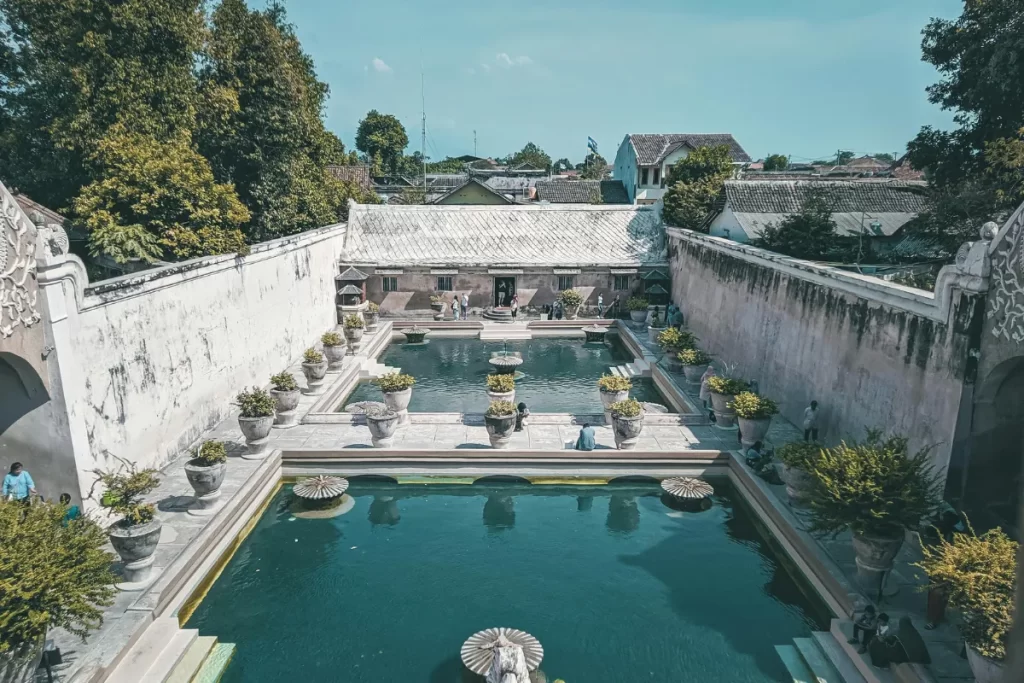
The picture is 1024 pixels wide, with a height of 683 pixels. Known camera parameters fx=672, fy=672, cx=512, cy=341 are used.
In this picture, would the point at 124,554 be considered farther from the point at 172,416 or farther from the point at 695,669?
the point at 695,669

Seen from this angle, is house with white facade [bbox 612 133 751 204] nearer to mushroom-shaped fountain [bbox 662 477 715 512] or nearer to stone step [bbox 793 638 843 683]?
mushroom-shaped fountain [bbox 662 477 715 512]

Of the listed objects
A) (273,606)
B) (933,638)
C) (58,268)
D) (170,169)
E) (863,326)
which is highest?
(170,169)

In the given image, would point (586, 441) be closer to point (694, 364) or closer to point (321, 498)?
point (321, 498)

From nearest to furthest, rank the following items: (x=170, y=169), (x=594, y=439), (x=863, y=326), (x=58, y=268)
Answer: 1. (x=58, y=268)
2. (x=863, y=326)
3. (x=594, y=439)
4. (x=170, y=169)

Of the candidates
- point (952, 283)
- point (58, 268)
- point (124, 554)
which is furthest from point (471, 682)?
point (952, 283)

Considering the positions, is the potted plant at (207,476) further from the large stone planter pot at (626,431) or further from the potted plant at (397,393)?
the large stone planter pot at (626,431)

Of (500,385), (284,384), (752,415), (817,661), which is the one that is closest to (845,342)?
(752,415)

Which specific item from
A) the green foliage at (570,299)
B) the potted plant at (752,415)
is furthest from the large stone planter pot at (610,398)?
the green foliage at (570,299)
